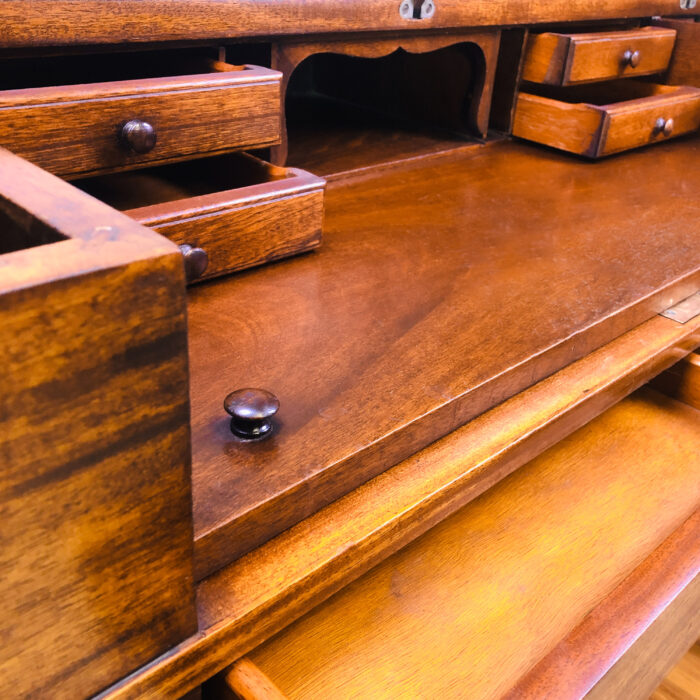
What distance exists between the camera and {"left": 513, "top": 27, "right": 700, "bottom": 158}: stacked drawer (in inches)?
48.8

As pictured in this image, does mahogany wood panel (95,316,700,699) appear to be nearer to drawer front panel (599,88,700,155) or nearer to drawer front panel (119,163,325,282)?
drawer front panel (119,163,325,282)

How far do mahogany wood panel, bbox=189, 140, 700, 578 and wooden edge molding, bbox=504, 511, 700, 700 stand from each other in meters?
0.18

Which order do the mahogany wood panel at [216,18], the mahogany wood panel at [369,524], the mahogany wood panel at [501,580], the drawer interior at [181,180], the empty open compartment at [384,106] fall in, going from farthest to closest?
the empty open compartment at [384,106] → the drawer interior at [181,180] → the mahogany wood panel at [216,18] → the mahogany wood panel at [501,580] → the mahogany wood panel at [369,524]

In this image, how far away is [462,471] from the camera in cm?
60

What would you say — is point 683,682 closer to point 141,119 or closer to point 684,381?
point 684,381

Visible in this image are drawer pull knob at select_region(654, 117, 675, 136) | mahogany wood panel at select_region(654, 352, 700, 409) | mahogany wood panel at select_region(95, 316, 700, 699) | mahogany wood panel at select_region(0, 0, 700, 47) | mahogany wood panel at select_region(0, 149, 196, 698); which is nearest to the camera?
mahogany wood panel at select_region(0, 149, 196, 698)

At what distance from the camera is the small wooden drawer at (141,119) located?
648mm

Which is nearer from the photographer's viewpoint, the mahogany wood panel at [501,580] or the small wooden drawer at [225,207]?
the mahogany wood panel at [501,580]

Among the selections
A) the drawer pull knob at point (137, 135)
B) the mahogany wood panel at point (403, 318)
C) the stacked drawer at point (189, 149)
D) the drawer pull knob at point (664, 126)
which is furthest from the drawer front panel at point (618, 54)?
the drawer pull knob at point (137, 135)

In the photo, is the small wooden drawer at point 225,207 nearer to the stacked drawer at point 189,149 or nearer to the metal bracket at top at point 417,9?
the stacked drawer at point 189,149

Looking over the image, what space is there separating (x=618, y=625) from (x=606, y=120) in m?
0.89

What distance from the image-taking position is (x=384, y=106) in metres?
1.43

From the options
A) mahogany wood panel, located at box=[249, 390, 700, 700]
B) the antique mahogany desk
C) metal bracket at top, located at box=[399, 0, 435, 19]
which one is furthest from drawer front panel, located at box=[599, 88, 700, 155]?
mahogany wood panel, located at box=[249, 390, 700, 700]

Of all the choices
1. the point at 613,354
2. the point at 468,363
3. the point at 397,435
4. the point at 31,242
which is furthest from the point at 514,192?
the point at 31,242
